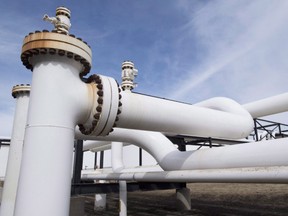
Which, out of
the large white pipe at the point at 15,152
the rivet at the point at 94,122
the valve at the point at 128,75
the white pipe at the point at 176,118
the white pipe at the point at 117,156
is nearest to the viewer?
the rivet at the point at 94,122

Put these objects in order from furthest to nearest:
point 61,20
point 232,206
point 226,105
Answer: point 232,206, point 226,105, point 61,20

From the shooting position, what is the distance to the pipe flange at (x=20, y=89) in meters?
5.65

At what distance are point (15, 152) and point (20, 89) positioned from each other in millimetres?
1368

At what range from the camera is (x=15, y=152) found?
5.54 m

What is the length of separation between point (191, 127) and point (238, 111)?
1981mm

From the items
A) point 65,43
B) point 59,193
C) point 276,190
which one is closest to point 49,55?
point 65,43

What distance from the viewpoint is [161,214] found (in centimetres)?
1244

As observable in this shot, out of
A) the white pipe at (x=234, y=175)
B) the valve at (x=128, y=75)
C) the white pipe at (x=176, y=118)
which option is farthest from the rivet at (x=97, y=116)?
the valve at (x=128, y=75)

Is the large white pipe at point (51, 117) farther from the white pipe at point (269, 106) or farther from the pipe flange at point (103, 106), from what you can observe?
the white pipe at point (269, 106)

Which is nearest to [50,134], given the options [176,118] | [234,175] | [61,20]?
[61,20]

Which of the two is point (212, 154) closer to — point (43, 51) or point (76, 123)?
point (76, 123)

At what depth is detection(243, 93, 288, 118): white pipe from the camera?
8885 mm

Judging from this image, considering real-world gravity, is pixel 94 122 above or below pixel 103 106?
below

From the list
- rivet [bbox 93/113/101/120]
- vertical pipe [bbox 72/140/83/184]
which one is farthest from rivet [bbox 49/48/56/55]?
vertical pipe [bbox 72/140/83/184]
